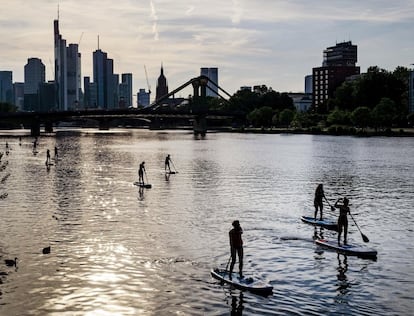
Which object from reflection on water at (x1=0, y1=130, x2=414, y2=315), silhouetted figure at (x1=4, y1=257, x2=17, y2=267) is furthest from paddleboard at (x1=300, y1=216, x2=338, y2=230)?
silhouetted figure at (x1=4, y1=257, x2=17, y2=267)

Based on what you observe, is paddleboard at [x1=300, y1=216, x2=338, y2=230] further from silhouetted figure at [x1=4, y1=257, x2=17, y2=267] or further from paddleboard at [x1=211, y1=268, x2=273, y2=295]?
silhouetted figure at [x1=4, y1=257, x2=17, y2=267]

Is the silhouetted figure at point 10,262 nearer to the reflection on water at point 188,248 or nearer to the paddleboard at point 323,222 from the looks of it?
the reflection on water at point 188,248

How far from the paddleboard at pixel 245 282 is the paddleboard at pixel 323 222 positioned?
15.4 m

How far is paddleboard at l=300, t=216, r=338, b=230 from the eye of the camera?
45.0 meters

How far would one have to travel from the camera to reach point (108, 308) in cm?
2778

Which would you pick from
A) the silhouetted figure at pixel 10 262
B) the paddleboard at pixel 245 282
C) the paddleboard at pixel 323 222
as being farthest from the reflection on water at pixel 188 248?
the paddleboard at pixel 323 222

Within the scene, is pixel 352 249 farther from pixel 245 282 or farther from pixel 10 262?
pixel 10 262

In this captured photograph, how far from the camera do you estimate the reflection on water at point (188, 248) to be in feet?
93.5

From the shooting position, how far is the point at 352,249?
36.5 m

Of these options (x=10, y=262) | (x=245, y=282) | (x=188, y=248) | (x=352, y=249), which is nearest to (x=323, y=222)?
(x=352, y=249)

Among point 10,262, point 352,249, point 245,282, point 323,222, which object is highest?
point 323,222

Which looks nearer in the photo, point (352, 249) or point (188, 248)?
point (352, 249)

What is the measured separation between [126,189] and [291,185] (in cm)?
2000

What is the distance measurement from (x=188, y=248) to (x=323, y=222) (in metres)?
12.2
